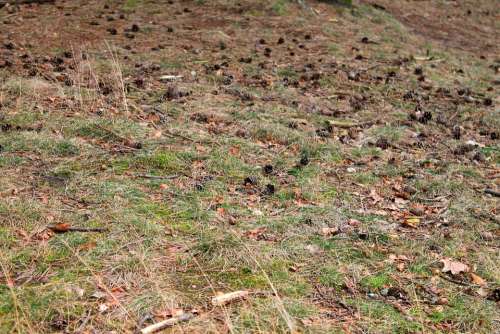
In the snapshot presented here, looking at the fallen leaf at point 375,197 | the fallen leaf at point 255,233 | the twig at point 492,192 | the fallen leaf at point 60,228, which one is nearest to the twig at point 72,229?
the fallen leaf at point 60,228

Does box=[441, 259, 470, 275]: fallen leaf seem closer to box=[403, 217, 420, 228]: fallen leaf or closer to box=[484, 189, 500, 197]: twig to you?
box=[403, 217, 420, 228]: fallen leaf

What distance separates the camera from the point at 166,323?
2844mm

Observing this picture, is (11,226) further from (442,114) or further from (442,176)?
(442,114)

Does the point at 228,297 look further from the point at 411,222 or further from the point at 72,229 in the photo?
the point at 411,222

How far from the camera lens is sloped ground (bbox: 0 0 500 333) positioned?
3.11 metres

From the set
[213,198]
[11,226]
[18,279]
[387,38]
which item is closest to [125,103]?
[213,198]

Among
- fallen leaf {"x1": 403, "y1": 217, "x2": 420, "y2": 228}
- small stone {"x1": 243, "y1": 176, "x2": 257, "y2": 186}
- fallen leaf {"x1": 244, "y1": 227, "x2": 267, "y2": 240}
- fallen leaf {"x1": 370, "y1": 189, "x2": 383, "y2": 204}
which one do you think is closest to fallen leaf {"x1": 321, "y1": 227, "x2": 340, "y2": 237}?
fallen leaf {"x1": 244, "y1": 227, "x2": 267, "y2": 240}

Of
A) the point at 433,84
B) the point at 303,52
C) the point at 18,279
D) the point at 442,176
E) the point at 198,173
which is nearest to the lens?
the point at 18,279

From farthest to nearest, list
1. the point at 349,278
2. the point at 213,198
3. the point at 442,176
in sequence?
the point at 442,176
the point at 213,198
the point at 349,278

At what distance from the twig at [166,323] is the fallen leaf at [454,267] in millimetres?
1735

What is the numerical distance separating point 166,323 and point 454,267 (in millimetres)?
1931

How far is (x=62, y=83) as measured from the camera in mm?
6438

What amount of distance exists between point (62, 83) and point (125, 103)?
1.09 m

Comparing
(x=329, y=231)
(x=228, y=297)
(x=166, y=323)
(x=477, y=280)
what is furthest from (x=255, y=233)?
(x=477, y=280)
